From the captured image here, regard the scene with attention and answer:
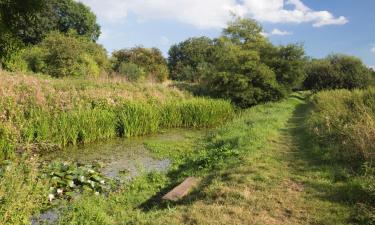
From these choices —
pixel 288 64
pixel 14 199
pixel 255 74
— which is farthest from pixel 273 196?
pixel 288 64

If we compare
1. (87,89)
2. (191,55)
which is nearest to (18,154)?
(87,89)

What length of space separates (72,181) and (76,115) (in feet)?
15.3

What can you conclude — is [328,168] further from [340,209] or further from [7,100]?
[7,100]

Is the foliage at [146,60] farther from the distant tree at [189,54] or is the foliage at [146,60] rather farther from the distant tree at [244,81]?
the distant tree at [244,81]

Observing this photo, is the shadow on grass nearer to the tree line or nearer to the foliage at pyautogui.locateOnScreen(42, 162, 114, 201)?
the foliage at pyautogui.locateOnScreen(42, 162, 114, 201)

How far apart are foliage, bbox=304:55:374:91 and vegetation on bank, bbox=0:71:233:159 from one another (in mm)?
14925

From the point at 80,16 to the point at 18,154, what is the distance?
3668 centimetres

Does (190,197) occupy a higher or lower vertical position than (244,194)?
lower

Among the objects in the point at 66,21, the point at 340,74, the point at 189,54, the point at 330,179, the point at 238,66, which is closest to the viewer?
the point at 330,179

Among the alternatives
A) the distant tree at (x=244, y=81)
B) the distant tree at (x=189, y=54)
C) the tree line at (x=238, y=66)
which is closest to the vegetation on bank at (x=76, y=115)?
the tree line at (x=238, y=66)

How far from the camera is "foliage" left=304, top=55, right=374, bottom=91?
27.5 m

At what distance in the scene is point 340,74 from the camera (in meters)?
28.0

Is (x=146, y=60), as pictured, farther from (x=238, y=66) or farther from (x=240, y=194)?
(x=240, y=194)

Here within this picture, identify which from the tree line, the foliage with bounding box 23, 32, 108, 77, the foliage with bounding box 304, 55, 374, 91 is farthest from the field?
the foliage with bounding box 304, 55, 374, 91
